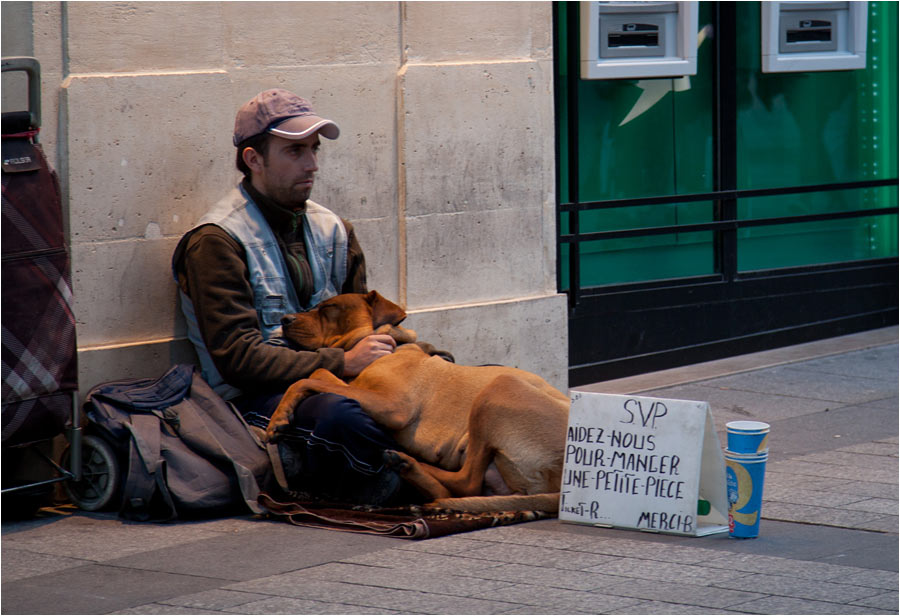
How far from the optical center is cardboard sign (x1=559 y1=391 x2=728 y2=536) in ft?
18.2

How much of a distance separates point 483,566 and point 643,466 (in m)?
0.89

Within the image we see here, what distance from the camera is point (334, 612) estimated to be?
4.52 metres

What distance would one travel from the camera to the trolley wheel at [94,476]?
235 inches

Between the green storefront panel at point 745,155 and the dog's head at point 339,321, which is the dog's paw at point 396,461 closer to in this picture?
the dog's head at point 339,321

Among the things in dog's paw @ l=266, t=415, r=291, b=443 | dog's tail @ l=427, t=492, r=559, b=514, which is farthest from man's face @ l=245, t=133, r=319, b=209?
dog's tail @ l=427, t=492, r=559, b=514

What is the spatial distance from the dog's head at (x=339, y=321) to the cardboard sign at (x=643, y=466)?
3.44ft

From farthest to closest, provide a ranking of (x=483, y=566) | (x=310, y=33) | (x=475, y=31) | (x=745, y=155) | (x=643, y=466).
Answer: (x=745, y=155) → (x=475, y=31) → (x=310, y=33) → (x=643, y=466) → (x=483, y=566)

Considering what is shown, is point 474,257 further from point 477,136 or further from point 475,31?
point 475,31

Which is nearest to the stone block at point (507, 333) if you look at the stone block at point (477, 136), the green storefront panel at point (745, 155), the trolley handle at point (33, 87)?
the stone block at point (477, 136)

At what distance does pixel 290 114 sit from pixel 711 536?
8.53ft

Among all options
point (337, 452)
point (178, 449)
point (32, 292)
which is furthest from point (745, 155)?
point (32, 292)

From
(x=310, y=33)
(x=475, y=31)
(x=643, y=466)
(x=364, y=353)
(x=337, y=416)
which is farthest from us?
(x=475, y=31)

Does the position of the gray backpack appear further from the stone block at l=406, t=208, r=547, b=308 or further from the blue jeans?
the stone block at l=406, t=208, r=547, b=308

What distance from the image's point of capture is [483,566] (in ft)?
16.8
